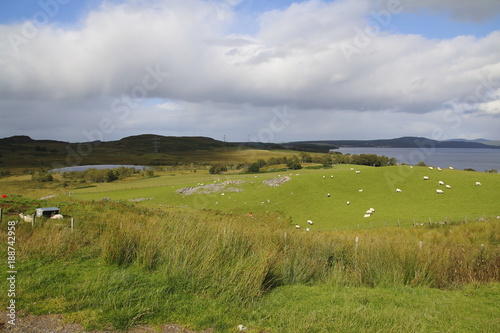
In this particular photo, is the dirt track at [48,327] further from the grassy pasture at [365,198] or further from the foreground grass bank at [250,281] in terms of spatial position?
the grassy pasture at [365,198]

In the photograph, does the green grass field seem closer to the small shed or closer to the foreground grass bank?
the foreground grass bank

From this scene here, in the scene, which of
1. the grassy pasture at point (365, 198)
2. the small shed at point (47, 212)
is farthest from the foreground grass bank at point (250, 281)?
the grassy pasture at point (365, 198)

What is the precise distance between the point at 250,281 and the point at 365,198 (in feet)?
94.8

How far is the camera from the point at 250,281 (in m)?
6.18

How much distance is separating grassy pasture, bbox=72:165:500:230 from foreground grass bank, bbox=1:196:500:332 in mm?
16037

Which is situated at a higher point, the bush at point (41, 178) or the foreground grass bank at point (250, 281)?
the foreground grass bank at point (250, 281)

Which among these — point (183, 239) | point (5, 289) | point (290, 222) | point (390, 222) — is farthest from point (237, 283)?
point (290, 222)

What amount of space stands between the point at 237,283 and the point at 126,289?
2.13m

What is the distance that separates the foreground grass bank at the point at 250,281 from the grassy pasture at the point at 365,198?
16.0m

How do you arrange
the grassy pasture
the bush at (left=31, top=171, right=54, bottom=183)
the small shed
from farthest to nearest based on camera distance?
1. the bush at (left=31, top=171, right=54, bottom=183)
2. the grassy pasture
3. the small shed

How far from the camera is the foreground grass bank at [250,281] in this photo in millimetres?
5117

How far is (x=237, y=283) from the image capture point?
623 centimetres

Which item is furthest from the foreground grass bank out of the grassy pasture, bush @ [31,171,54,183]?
bush @ [31,171,54,183]

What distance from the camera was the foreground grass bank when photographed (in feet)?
16.8
